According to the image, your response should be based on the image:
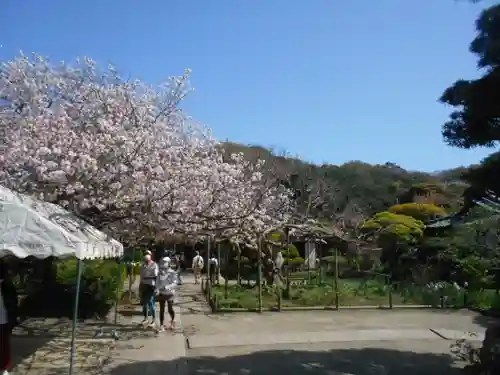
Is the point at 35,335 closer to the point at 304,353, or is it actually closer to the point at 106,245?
the point at 106,245

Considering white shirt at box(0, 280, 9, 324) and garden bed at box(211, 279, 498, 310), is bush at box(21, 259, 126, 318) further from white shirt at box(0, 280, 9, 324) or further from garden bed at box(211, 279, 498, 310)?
white shirt at box(0, 280, 9, 324)

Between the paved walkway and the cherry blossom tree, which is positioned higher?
the cherry blossom tree

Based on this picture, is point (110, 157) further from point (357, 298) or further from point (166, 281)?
point (357, 298)

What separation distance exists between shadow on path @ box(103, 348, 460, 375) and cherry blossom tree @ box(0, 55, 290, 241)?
13.0 ft

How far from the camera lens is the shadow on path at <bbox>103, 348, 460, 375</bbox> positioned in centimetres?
793

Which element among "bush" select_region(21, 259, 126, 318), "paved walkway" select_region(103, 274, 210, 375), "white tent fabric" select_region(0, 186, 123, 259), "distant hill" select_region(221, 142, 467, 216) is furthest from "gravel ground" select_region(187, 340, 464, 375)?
"distant hill" select_region(221, 142, 467, 216)

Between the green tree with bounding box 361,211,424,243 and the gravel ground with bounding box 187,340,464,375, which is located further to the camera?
the green tree with bounding box 361,211,424,243

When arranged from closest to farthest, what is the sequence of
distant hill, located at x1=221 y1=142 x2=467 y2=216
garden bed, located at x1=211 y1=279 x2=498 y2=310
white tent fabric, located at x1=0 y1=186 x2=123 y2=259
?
white tent fabric, located at x1=0 y1=186 x2=123 y2=259
garden bed, located at x1=211 y1=279 x2=498 y2=310
distant hill, located at x1=221 y1=142 x2=467 y2=216

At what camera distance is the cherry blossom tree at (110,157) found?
10.4 meters

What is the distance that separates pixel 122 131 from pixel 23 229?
494 cm

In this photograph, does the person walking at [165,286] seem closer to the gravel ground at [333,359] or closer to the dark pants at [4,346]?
the gravel ground at [333,359]

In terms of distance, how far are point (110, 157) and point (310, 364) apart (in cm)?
577

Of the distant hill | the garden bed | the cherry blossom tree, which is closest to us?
the cherry blossom tree

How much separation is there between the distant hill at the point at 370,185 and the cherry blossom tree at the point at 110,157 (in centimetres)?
1207
